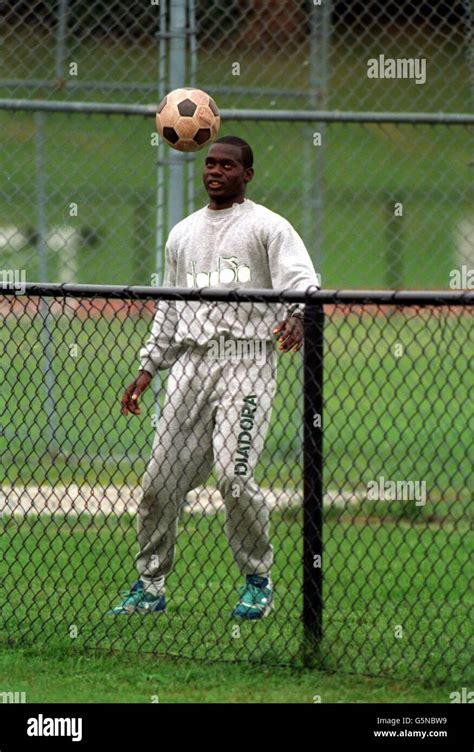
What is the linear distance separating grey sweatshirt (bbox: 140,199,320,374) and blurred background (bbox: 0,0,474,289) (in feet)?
7.12

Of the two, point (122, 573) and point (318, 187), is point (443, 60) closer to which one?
point (318, 187)

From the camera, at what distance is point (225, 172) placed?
19.4 feet

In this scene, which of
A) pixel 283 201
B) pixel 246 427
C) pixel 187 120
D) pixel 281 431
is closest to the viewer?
pixel 246 427

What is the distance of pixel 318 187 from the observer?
354 inches

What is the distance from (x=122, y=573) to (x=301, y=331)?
Result: 1999 millimetres

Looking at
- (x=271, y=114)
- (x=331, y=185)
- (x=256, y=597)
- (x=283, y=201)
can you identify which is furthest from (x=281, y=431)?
(x=331, y=185)

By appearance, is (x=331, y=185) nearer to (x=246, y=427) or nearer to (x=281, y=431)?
(x=281, y=431)

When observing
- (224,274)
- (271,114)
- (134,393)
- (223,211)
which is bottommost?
(134,393)

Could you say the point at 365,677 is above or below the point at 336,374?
below

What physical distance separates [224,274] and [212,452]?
0.74 metres

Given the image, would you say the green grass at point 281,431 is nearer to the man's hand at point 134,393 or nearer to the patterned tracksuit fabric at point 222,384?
the man's hand at point 134,393
